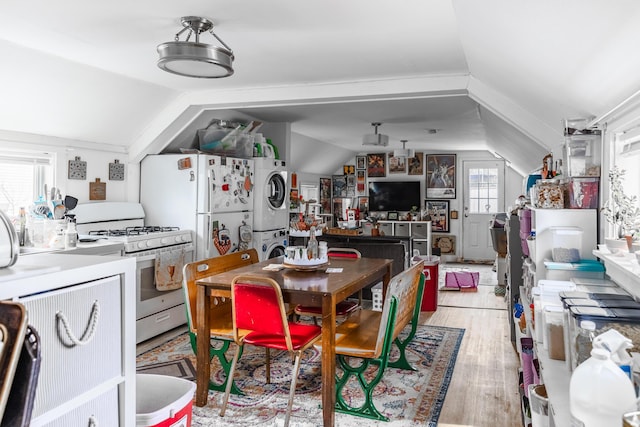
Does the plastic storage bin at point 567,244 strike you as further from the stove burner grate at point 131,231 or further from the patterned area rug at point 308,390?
the stove burner grate at point 131,231

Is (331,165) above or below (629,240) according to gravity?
above

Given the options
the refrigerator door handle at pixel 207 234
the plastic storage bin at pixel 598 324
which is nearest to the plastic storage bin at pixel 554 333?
the plastic storage bin at pixel 598 324

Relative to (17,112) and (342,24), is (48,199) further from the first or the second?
(342,24)

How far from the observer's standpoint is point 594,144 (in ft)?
9.61

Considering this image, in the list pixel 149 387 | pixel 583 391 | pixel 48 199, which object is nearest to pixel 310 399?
pixel 149 387

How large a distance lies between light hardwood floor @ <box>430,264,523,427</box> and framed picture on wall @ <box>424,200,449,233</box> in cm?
400

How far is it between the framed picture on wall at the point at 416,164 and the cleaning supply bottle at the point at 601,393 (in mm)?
9482

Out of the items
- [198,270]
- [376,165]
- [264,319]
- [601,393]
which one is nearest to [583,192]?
[264,319]

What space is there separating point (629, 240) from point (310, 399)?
2035 mm

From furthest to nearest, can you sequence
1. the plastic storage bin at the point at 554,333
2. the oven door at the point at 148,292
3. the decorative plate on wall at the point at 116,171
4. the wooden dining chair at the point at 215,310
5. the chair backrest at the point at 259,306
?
the decorative plate on wall at the point at 116,171 < the oven door at the point at 148,292 < the wooden dining chair at the point at 215,310 < the chair backrest at the point at 259,306 < the plastic storage bin at the point at 554,333

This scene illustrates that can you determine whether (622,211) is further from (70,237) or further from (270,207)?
(270,207)

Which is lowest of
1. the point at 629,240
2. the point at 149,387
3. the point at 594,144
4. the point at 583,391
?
the point at 149,387

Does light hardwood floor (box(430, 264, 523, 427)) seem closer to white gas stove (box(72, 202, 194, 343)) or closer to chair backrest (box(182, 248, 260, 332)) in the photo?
chair backrest (box(182, 248, 260, 332))

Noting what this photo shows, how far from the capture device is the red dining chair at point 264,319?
8.91ft
